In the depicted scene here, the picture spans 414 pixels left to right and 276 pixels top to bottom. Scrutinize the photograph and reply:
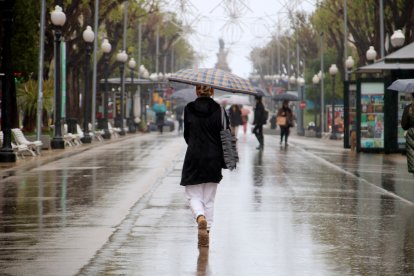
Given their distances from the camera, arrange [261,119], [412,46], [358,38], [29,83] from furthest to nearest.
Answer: [358,38], [29,83], [261,119], [412,46]

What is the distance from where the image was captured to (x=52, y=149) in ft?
128

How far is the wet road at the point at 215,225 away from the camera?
11.1m

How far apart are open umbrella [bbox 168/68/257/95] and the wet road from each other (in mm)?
1655

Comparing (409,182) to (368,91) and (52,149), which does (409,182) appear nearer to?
(368,91)

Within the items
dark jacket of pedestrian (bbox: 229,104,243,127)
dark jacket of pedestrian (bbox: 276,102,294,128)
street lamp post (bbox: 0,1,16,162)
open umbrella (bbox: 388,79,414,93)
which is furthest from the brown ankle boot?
dark jacket of pedestrian (bbox: 229,104,243,127)

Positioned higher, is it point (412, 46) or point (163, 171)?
point (412, 46)

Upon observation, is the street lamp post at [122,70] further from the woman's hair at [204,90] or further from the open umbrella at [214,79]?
the woman's hair at [204,90]

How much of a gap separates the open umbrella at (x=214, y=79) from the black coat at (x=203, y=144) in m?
0.24

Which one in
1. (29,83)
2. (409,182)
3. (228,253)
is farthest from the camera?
(29,83)

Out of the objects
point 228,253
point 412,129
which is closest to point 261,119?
point 412,129

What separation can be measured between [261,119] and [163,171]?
56.0 feet

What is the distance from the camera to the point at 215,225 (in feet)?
48.3

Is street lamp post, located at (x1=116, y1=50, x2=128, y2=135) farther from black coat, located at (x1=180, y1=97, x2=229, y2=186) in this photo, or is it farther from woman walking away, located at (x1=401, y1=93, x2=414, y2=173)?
black coat, located at (x1=180, y1=97, x2=229, y2=186)

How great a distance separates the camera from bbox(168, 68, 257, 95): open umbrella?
1292cm
